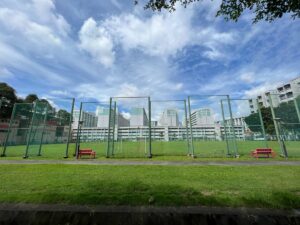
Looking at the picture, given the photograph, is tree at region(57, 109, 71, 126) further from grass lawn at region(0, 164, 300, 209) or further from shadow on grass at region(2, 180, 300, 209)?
shadow on grass at region(2, 180, 300, 209)

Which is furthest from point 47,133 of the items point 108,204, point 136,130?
point 108,204

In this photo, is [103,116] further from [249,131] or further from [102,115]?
[249,131]

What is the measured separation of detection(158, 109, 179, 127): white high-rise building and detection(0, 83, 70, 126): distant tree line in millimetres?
7798

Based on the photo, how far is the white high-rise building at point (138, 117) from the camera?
573 inches

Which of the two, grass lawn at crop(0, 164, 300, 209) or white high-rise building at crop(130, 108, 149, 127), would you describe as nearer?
grass lawn at crop(0, 164, 300, 209)

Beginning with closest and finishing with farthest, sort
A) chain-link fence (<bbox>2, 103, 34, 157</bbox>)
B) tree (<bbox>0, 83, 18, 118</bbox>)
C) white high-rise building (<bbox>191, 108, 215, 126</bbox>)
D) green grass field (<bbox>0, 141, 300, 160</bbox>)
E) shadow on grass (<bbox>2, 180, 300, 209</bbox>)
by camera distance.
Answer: shadow on grass (<bbox>2, 180, 300, 209</bbox>) → green grass field (<bbox>0, 141, 300, 160</bbox>) → white high-rise building (<bbox>191, 108, 215, 126</bbox>) → chain-link fence (<bbox>2, 103, 34, 157</bbox>) → tree (<bbox>0, 83, 18, 118</bbox>)

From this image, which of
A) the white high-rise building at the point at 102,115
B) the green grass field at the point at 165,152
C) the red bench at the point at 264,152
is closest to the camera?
the red bench at the point at 264,152

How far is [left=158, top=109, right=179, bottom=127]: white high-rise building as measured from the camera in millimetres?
14952

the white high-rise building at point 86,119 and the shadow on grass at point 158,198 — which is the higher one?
the white high-rise building at point 86,119

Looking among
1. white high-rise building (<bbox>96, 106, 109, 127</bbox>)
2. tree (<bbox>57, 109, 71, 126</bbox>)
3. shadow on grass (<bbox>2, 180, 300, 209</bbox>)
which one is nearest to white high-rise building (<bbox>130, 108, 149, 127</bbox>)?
white high-rise building (<bbox>96, 106, 109, 127</bbox>)

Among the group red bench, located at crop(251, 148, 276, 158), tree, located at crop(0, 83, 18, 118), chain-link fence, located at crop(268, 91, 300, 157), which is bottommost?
red bench, located at crop(251, 148, 276, 158)

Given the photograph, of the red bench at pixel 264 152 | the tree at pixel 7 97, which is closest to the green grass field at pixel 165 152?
the red bench at pixel 264 152

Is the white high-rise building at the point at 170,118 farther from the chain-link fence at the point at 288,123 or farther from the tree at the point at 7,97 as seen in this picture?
the tree at the point at 7,97

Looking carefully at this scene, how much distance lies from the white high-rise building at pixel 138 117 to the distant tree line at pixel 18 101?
5206 millimetres
